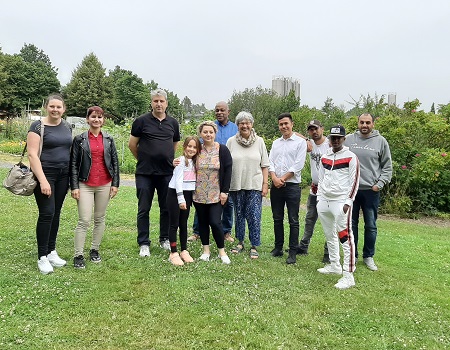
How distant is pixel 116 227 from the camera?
6965 mm

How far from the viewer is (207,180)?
492 centimetres

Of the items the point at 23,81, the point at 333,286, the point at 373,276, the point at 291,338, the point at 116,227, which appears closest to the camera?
the point at 291,338

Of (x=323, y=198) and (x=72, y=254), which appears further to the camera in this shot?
(x=72, y=254)

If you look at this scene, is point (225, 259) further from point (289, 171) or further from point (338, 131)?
point (338, 131)

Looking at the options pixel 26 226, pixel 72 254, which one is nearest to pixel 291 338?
pixel 72 254

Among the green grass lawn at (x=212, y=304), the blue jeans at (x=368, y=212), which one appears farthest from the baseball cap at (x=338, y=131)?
the green grass lawn at (x=212, y=304)

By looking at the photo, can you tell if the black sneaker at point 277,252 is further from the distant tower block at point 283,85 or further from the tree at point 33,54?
the tree at point 33,54

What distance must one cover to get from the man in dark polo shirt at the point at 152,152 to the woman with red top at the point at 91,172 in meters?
0.47

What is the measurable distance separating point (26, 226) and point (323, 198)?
195 inches

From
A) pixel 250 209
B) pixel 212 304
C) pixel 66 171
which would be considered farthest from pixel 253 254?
pixel 66 171

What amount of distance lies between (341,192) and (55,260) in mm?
3486

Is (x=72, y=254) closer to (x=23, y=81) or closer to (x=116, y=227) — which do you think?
(x=116, y=227)

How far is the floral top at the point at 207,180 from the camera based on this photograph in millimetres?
4910

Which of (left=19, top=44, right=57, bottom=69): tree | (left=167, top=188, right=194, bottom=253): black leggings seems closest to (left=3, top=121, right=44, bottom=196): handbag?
(left=167, top=188, right=194, bottom=253): black leggings
